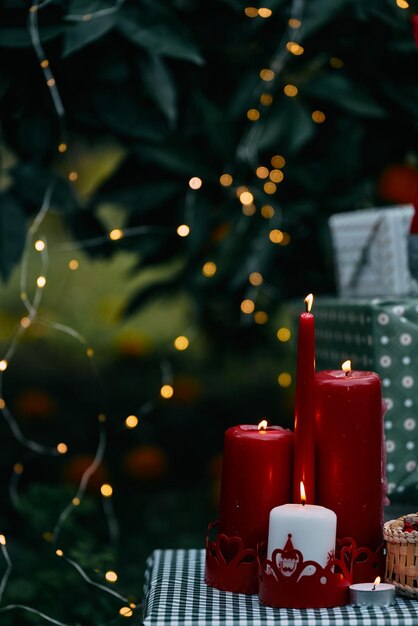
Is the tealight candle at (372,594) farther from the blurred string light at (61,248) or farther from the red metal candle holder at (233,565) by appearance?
the blurred string light at (61,248)

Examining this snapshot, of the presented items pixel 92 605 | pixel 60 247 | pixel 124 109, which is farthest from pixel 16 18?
pixel 92 605

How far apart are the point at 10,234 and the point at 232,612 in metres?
0.71

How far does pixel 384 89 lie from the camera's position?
1508mm

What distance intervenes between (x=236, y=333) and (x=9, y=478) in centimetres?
57

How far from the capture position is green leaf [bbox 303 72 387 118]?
147 centimetres

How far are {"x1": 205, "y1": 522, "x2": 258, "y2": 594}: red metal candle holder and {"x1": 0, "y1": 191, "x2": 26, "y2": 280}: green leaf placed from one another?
582mm

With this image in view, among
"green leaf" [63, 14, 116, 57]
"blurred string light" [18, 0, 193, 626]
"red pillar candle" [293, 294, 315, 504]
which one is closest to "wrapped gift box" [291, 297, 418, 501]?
"red pillar candle" [293, 294, 315, 504]

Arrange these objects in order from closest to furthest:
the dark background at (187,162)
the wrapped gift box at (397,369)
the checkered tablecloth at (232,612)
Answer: the checkered tablecloth at (232,612) → the wrapped gift box at (397,369) → the dark background at (187,162)

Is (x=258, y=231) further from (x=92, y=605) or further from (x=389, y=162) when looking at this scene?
(x=92, y=605)

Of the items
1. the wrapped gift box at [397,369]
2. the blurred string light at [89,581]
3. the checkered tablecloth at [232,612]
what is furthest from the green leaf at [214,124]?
the checkered tablecloth at [232,612]

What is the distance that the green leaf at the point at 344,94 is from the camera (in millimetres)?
1469

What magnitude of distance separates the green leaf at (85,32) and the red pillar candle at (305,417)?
0.56 m

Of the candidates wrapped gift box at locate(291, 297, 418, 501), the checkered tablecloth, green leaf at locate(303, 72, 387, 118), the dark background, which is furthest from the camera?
green leaf at locate(303, 72, 387, 118)

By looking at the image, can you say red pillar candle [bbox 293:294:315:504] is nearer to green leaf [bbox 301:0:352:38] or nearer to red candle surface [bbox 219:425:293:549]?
red candle surface [bbox 219:425:293:549]
